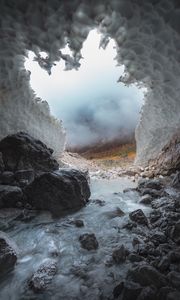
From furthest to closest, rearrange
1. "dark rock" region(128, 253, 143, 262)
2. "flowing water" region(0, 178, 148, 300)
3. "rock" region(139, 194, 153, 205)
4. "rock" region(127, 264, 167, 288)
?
"rock" region(139, 194, 153, 205)
"dark rock" region(128, 253, 143, 262)
"flowing water" region(0, 178, 148, 300)
"rock" region(127, 264, 167, 288)

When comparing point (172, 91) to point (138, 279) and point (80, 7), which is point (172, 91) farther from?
point (138, 279)

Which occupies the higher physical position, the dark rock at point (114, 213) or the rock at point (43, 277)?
the dark rock at point (114, 213)

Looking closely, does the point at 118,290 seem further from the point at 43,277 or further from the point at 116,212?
the point at 116,212

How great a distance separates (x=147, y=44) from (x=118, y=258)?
3.40 meters

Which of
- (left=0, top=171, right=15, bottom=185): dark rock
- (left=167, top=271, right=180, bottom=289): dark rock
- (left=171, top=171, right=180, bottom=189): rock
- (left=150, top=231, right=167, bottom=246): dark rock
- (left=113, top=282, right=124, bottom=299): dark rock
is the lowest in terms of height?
(left=113, top=282, right=124, bottom=299): dark rock

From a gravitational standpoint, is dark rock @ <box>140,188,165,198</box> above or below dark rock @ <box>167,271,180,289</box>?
above

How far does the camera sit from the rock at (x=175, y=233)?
3959 millimetres

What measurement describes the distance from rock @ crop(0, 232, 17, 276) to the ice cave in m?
0.01

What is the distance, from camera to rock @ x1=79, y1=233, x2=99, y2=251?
405 cm

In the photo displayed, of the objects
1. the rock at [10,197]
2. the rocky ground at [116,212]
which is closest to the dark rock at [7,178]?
the rocky ground at [116,212]

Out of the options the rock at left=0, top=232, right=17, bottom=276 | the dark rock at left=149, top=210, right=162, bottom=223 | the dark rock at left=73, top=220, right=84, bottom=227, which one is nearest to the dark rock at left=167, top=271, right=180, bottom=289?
the dark rock at left=149, top=210, right=162, bottom=223

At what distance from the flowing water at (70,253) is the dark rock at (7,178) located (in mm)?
1431

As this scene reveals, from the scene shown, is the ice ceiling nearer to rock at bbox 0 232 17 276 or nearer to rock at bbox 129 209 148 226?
rock at bbox 129 209 148 226

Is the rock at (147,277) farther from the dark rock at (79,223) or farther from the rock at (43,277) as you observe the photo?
the dark rock at (79,223)
